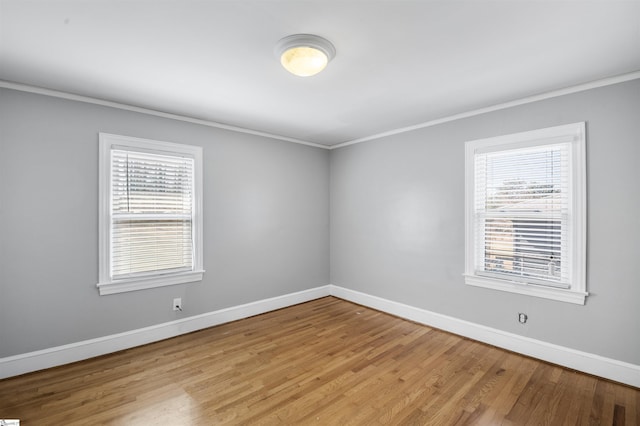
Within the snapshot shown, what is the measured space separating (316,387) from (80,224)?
2802 millimetres

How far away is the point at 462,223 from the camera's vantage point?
11.6 ft

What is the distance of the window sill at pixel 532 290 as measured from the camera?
9.01 feet

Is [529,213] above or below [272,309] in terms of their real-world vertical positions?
above

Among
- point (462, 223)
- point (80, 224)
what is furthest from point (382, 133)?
point (80, 224)

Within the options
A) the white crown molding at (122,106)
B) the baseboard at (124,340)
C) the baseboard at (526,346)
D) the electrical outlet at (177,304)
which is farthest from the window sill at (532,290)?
the electrical outlet at (177,304)

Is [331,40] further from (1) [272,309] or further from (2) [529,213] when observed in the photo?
(1) [272,309]

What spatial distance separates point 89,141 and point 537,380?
192 inches

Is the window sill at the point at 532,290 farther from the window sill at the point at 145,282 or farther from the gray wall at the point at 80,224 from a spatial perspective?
the window sill at the point at 145,282

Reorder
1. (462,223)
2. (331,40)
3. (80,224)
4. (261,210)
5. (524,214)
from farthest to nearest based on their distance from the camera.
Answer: (261,210) < (462,223) < (524,214) < (80,224) < (331,40)

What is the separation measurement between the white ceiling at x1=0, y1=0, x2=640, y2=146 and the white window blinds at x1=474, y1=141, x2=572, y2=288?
67cm

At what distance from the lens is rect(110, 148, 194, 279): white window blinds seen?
10.4ft

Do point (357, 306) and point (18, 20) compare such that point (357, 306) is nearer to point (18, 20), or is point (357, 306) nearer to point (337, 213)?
point (337, 213)

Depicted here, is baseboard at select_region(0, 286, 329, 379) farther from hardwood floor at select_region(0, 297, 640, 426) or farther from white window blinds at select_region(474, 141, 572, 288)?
white window blinds at select_region(474, 141, 572, 288)

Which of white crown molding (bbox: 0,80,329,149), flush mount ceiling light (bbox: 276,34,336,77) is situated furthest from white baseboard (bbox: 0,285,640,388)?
flush mount ceiling light (bbox: 276,34,336,77)
